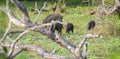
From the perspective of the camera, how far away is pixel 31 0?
19797 millimetres

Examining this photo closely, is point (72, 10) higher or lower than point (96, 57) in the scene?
lower

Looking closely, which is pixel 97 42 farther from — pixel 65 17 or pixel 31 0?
pixel 31 0

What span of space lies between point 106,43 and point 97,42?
0.24m

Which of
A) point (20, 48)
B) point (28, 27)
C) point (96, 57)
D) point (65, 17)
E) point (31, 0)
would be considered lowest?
point (31, 0)

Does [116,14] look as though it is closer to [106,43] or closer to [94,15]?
[94,15]

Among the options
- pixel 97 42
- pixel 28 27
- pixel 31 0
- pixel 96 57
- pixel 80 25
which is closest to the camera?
A: pixel 28 27

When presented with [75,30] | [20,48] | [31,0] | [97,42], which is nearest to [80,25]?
[75,30]

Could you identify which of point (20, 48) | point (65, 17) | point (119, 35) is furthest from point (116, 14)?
point (20, 48)

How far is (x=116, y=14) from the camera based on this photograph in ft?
46.3

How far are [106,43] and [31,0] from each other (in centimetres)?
1052

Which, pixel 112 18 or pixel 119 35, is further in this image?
pixel 112 18

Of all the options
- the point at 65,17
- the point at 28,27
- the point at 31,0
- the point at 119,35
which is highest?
the point at 28,27

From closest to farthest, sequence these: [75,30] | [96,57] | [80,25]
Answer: [96,57] → [75,30] → [80,25]

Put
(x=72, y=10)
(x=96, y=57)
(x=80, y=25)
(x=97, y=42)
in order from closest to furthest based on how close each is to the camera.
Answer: (x=96, y=57) → (x=97, y=42) → (x=80, y=25) → (x=72, y=10)
